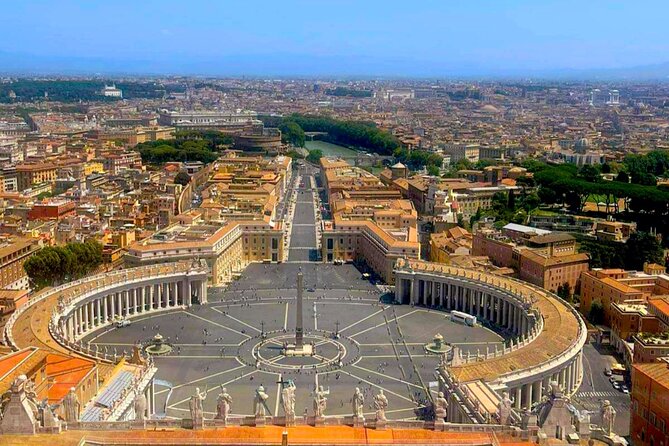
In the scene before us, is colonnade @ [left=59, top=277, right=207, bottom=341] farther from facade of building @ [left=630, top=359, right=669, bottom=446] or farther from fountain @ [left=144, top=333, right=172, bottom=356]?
facade of building @ [left=630, top=359, right=669, bottom=446]

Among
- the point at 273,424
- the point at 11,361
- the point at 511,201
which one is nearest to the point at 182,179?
the point at 511,201

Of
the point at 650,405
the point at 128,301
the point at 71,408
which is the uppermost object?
the point at 71,408

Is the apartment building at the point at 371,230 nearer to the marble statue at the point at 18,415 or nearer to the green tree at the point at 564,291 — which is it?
the green tree at the point at 564,291

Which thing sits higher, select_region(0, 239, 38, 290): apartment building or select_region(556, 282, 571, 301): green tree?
select_region(0, 239, 38, 290): apartment building

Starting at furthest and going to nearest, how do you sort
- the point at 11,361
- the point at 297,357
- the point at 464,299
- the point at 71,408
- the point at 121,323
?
the point at 464,299 → the point at 121,323 → the point at 297,357 → the point at 11,361 → the point at 71,408

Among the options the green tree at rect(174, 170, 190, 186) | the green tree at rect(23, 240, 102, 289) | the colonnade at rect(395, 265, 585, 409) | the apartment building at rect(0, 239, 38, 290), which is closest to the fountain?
the green tree at rect(23, 240, 102, 289)

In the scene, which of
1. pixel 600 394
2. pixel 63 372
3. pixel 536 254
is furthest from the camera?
pixel 536 254

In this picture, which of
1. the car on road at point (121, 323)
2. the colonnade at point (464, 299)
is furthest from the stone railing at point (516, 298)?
the car on road at point (121, 323)

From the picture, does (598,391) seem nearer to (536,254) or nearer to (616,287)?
(616,287)
